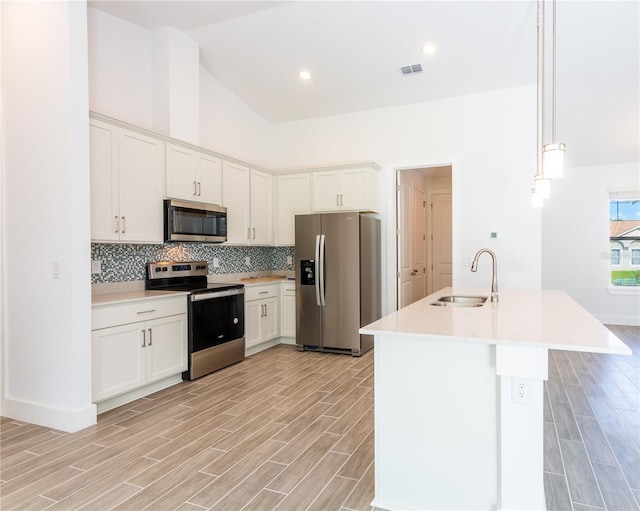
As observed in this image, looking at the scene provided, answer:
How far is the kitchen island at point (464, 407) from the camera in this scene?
1646 millimetres

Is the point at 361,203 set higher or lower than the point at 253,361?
higher

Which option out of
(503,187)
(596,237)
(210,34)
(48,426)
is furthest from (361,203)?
(596,237)

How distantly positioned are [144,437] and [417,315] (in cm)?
193

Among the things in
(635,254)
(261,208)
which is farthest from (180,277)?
(635,254)

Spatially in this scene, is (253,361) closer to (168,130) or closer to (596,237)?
(168,130)

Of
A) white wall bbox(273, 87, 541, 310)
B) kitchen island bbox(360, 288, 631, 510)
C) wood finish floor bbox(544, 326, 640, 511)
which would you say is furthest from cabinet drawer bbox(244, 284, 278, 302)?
wood finish floor bbox(544, 326, 640, 511)

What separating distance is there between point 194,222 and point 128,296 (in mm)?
1015

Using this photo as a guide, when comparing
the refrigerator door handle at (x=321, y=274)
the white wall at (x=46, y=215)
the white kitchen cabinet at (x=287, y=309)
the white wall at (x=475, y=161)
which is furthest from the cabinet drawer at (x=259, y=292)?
the white wall at (x=46, y=215)

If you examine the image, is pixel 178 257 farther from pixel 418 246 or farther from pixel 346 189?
pixel 418 246

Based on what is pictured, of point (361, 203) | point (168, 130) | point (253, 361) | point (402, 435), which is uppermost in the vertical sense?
point (168, 130)

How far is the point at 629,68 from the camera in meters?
4.07

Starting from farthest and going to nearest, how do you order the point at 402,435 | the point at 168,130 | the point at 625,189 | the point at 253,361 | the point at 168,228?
the point at 625,189, the point at 253,361, the point at 168,130, the point at 168,228, the point at 402,435

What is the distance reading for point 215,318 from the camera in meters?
4.04

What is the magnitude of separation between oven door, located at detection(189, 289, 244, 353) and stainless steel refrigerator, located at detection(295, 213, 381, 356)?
0.90 meters
